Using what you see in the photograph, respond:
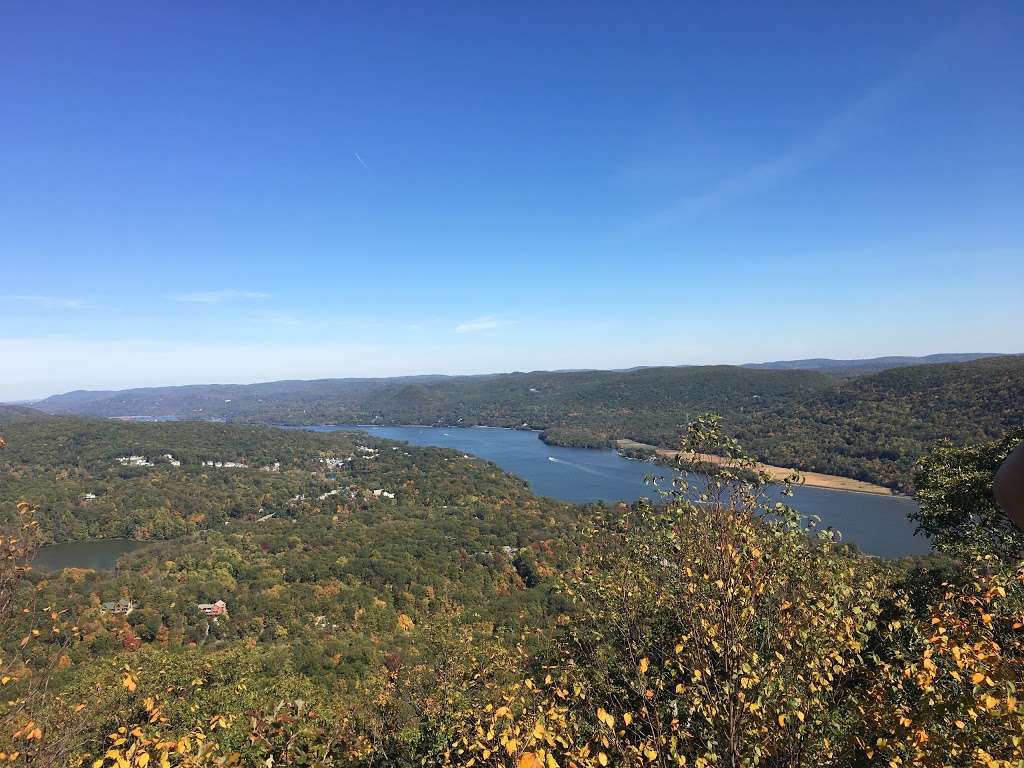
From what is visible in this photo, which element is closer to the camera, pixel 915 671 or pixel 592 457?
pixel 915 671

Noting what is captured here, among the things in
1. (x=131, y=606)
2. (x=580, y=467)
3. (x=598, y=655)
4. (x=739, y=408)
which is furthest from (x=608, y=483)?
(x=598, y=655)

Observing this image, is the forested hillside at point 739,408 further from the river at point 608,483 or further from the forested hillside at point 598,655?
the forested hillside at point 598,655

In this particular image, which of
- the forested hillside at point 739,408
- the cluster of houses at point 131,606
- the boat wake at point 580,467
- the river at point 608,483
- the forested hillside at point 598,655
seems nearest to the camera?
the forested hillside at point 598,655

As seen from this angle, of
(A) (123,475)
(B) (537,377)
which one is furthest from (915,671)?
(B) (537,377)

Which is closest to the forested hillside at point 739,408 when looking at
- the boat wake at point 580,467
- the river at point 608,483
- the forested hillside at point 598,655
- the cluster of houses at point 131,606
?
the river at point 608,483

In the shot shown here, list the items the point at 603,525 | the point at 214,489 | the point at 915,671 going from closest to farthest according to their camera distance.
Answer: the point at 915,671
the point at 603,525
the point at 214,489

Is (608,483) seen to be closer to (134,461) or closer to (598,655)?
(598,655)

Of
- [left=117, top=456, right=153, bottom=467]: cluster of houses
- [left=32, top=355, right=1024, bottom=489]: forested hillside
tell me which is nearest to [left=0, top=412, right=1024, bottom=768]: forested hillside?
[left=32, top=355, right=1024, bottom=489]: forested hillside

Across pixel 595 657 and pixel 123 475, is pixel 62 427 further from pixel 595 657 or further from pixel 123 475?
pixel 595 657

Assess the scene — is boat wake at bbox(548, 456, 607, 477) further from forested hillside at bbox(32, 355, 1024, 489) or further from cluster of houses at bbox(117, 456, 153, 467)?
cluster of houses at bbox(117, 456, 153, 467)
